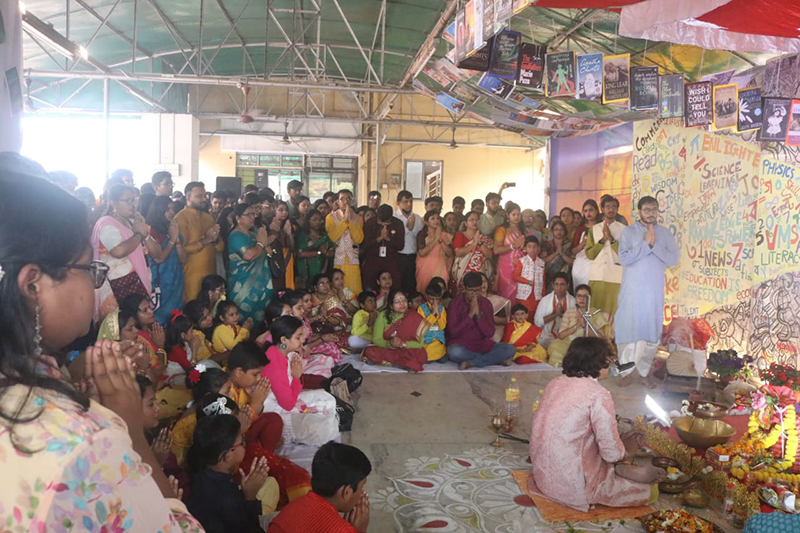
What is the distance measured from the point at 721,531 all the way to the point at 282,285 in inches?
162

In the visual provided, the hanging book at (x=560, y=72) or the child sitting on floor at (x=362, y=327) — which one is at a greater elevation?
Answer: the hanging book at (x=560, y=72)

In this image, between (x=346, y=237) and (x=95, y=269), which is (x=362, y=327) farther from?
(x=95, y=269)

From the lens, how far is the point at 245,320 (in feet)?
16.0

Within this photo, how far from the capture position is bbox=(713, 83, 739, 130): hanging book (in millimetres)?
4859

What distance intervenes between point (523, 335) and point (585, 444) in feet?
9.83

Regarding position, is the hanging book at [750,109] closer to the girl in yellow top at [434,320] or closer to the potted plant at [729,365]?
the potted plant at [729,365]

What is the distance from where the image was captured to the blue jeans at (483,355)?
5461mm

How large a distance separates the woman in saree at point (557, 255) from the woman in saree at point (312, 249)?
2.23m

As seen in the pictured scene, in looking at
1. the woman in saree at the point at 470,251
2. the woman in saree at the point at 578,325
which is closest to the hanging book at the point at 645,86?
the woman in saree at the point at 578,325

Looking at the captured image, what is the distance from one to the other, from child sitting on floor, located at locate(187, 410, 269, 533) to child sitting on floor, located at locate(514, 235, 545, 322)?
4.23m

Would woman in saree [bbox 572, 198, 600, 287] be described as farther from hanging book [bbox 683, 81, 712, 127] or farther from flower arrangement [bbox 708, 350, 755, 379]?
flower arrangement [bbox 708, 350, 755, 379]

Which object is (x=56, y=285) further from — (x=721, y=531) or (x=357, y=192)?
(x=357, y=192)

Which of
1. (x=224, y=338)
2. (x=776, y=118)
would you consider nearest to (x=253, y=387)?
(x=224, y=338)

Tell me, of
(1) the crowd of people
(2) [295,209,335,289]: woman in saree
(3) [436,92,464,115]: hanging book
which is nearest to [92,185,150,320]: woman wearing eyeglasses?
(1) the crowd of people
